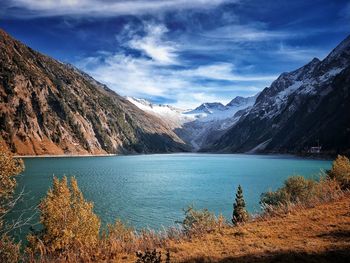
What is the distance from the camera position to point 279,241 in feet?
56.4

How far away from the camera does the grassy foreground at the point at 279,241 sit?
14.9 meters

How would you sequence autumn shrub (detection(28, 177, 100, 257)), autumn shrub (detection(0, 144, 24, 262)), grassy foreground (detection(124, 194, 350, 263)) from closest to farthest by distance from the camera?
grassy foreground (detection(124, 194, 350, 263)) < autumn shrub (detection(0, 144, 24, 262)) < autumn shrub (detection(28, 177, 100, 257))

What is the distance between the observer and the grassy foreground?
1491 cm

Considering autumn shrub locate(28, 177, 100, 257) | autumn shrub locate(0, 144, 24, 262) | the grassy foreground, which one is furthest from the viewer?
autumn shrub locate(28, 177, 100, 257)

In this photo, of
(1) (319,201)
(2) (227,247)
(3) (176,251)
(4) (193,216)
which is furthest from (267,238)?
(4) (193,216)

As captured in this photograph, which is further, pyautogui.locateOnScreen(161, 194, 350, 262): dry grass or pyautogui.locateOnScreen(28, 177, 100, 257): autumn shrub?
pyautogui.locateOnScreen(28, 177, 100, 257): autumn shrub

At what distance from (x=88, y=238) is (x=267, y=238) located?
37.7ft

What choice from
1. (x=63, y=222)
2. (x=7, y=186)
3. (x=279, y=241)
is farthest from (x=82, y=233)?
(x=279, y=241)

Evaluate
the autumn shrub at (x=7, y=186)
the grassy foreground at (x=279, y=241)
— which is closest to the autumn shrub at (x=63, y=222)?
the autumn shrub at (x=7, y=186)

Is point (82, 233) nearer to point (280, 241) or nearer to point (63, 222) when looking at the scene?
point (63, 222)

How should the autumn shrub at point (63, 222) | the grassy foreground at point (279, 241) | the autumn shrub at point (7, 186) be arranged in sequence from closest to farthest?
1. the grassy foreground at point (279, 241)
2. the autumn shrub at point (7, 186)
3. the autumn shrub at point (63, 222)

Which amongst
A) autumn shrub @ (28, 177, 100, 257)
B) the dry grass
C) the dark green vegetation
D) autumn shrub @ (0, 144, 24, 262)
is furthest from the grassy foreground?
autumn shrub @ (28, 177, 100, 257)

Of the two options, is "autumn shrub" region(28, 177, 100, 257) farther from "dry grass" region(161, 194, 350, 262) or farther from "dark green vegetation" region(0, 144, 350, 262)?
"dry grass" region(161, 194, 350, 262)

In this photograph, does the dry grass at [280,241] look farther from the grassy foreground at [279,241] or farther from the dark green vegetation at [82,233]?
the dark green vegetation at [82,233]
